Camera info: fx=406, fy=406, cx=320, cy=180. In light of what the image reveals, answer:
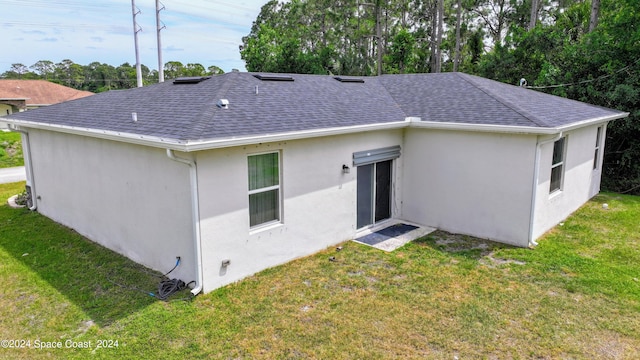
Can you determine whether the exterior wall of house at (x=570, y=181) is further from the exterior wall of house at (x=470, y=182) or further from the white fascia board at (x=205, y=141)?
the white fascia board at (x=205, y=141)

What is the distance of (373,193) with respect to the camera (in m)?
10.6

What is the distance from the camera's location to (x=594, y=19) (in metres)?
20.8

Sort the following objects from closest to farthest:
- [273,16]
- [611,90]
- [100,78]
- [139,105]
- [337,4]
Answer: [139,105] < [611,90] < [337,4] < [273,16] < [100,78]

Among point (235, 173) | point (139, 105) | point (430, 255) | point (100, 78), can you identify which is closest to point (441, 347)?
point (430, 255)

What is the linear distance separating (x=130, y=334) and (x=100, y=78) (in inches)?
3029

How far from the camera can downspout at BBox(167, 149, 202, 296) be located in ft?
21.9

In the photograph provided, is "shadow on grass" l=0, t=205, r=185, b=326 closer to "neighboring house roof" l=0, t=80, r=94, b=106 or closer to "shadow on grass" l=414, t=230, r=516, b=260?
"shadow on grass" l=414, t=230, r=516, b=260

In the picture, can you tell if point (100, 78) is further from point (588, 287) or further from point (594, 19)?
point (588, 287)

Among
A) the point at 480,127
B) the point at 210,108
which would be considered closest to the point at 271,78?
the point at 210,108

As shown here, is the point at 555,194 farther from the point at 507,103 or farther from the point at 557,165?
the point at 507,103

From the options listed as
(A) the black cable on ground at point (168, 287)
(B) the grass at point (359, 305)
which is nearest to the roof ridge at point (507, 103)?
(B) the grass at point (359, 305)

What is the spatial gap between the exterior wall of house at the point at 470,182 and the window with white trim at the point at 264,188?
14.5ft

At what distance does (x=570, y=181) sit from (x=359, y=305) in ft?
27.4

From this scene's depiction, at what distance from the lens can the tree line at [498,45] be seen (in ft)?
51.1
